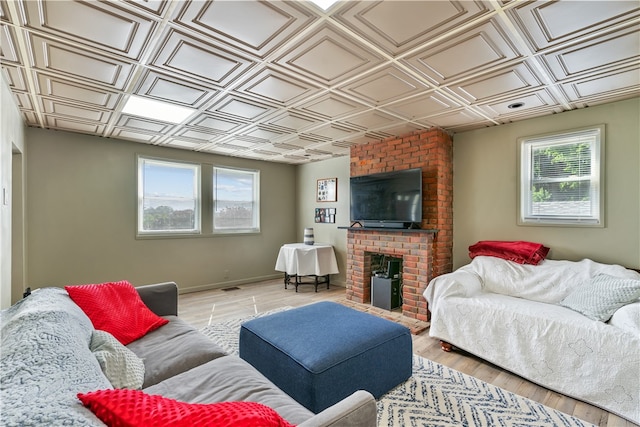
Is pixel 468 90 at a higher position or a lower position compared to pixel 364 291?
higher

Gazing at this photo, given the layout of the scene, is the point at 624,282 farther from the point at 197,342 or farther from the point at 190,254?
the point at 190,254

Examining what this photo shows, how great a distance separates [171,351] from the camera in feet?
6.09

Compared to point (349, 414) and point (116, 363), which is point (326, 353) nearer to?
point (349, 414)

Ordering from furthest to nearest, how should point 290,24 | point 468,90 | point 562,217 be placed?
point 562,217, point 468,90, point 290,24

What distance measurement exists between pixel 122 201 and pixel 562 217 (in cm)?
563

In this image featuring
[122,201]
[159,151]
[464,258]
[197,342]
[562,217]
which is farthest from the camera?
[159,151]

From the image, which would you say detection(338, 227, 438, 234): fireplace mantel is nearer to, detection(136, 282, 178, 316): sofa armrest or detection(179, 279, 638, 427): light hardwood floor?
detection(179, 279, 638, 427): light hardwood floor

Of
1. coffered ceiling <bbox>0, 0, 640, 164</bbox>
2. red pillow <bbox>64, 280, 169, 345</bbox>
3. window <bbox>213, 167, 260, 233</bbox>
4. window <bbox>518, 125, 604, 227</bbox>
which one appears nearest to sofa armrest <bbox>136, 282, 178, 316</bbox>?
red pillow <bbox>64, 280, 169, 345</bbox>

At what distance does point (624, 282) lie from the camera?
7.64 feet

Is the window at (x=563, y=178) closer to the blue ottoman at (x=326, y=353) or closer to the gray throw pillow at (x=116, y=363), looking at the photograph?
the blue ottoman at (x=326, y=353)

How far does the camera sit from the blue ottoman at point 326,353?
182cm

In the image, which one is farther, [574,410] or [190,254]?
[190,254]

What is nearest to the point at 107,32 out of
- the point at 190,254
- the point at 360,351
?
the point at 360,351

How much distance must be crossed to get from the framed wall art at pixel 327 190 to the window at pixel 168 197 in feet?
7.25
